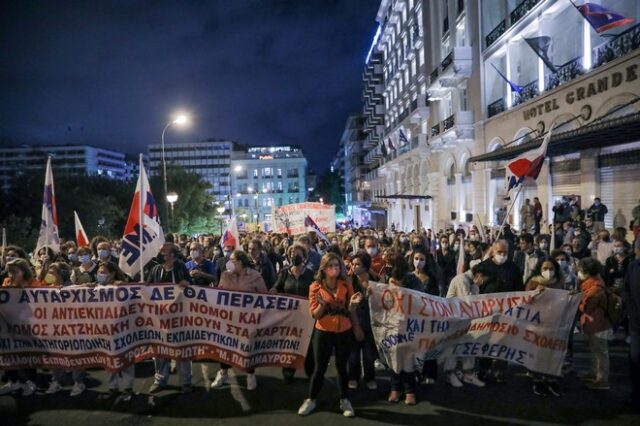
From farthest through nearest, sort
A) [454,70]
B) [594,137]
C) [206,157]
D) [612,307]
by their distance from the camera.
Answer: [206,157] → [454,70] → [594,137] → [612,307]

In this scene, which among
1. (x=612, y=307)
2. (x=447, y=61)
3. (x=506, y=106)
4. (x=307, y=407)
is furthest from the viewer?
(x=447, y=61)

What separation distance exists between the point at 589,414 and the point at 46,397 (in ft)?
22.4

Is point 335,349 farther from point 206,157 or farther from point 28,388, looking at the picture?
point 206,157

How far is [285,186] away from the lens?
351ft

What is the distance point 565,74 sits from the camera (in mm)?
15703

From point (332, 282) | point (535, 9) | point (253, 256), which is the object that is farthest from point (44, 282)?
point (535, 9)

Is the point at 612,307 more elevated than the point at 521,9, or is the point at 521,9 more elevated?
the point at 521,9

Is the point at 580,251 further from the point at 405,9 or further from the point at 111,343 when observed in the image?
the point at 405,9

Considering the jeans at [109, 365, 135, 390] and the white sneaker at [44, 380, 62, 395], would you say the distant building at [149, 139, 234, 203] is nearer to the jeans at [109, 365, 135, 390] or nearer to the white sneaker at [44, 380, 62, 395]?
the white sneaker at [44, 380, 62, 395]

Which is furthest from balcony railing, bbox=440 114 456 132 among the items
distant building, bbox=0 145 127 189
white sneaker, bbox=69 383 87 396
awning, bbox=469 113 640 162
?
distant building, bbox=0 145 127 189

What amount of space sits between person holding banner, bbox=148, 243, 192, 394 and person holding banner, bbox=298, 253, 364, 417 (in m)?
1.75

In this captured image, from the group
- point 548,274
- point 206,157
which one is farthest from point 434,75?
point 206,157

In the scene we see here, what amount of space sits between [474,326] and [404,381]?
1.15m

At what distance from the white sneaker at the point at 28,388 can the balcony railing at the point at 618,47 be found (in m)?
15.4
